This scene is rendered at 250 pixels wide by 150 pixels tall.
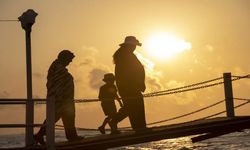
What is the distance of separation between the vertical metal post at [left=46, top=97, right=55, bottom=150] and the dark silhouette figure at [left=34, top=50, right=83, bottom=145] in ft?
1.59

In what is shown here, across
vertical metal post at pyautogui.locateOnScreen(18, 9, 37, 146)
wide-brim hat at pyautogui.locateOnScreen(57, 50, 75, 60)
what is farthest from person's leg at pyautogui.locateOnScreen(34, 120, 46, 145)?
wide-brim hat at pyautogui.locateOnScreen(57, 50, 75, 60)

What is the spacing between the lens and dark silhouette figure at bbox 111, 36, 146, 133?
12086mm

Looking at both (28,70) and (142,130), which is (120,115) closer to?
(142,130)

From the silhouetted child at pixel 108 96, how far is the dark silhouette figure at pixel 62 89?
7.58ft

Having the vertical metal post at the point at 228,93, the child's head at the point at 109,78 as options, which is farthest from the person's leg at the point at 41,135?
the vertical metal post at the point at 228,93

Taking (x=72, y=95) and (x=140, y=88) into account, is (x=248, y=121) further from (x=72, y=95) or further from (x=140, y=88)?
(x=72, y=95)

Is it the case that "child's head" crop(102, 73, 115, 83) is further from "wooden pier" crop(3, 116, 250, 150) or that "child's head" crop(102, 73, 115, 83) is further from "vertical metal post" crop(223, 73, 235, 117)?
"vertical metal post" crop(223, 73, 235, 117)

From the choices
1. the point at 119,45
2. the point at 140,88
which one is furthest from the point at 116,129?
the point at 119,45

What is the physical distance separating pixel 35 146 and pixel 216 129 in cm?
423

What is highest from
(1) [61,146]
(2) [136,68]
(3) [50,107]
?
(2) [136,68]

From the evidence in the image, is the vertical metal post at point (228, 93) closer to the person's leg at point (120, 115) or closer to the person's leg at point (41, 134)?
the person's leg at point (120, 115)

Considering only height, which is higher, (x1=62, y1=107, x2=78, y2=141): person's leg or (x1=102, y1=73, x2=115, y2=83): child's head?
(x1=102, y1=73, x2=115, y2=83): child's head

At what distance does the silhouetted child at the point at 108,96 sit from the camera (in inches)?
538

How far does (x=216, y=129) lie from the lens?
12188mm
